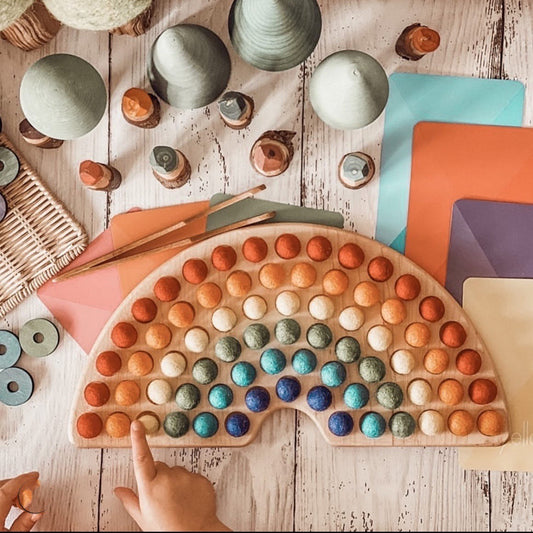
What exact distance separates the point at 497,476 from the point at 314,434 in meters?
0.24

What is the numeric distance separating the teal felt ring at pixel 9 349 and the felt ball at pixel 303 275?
35 cm

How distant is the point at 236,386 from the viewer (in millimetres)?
826

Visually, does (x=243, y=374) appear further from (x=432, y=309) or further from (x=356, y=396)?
(x=432, y=309)

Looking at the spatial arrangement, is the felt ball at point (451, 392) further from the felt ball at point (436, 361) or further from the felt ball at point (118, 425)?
the felt ball at point (118, 425)

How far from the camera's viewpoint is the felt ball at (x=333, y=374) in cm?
80

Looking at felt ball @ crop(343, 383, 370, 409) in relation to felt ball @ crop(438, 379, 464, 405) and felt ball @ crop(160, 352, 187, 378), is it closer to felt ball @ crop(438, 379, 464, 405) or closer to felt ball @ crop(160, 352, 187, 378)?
felt ball @ crop(438, 379, 464, 405)

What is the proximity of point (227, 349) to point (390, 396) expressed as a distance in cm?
20

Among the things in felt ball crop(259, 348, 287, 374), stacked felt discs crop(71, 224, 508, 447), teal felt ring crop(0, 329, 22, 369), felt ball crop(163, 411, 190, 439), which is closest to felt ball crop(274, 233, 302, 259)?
stacked felt discs crop(71, 224, 508, 447)

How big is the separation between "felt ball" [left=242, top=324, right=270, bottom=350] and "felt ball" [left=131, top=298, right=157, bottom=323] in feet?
0.38

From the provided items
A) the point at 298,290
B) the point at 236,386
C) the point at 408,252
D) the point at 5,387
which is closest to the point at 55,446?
the point at 5,387

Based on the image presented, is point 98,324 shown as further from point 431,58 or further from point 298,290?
Answer: point 431,58

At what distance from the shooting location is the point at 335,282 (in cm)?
81

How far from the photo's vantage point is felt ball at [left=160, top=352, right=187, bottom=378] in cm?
81

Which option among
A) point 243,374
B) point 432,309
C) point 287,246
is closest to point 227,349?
point 243,374
